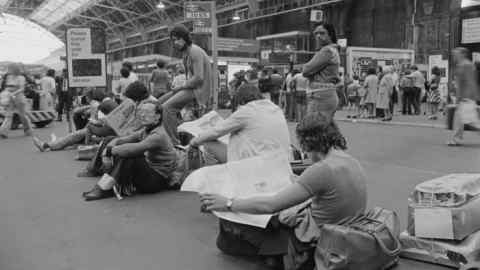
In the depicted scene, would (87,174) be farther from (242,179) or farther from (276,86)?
(276,86)

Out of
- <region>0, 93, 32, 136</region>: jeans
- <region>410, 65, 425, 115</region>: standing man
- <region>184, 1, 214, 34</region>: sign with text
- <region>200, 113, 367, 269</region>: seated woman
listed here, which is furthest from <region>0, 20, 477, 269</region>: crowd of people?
<region>410, 65, 425, 115</region>: standing man

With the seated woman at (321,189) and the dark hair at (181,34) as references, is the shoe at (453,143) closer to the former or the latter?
the dark hair at (181,34)

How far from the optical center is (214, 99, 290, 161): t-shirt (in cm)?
392

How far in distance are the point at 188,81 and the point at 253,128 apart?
2.47 metres

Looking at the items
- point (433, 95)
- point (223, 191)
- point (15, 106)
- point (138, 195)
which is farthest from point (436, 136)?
point (15, 106)

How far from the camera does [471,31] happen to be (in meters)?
19.2

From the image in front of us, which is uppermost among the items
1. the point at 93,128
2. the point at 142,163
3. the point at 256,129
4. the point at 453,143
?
the point at 256,129

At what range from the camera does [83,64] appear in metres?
10.4

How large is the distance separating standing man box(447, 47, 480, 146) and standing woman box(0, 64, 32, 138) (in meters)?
9.40

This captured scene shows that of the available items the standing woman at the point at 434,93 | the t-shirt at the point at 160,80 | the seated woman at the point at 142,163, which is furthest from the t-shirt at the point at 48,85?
the standing woman at the point at 434,93

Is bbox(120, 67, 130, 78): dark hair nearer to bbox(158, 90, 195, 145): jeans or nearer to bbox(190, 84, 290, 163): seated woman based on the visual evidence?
bbox(158, 90, 195, 145): jeans

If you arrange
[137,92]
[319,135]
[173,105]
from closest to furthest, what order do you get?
[319,135] → [173,105] → [137,92]

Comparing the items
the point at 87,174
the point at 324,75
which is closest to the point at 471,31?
the point at 324,75

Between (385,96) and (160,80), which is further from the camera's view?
(385,96)
